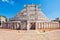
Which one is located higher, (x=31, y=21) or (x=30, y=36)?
(x=31, y=21)

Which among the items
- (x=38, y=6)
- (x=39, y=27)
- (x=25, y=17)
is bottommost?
(x=39, y=27)

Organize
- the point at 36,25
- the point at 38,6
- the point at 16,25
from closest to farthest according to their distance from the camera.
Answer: the point at 36,25 < the point at 16,25 < the point at 38,6

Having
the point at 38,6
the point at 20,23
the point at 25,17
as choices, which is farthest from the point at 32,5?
the point at 20,23

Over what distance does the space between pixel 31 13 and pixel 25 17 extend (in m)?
3.63

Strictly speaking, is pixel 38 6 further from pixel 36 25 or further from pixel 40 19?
pixel 36 25

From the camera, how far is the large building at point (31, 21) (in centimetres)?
4489

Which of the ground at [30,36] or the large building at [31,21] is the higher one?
the large building at [31,21]

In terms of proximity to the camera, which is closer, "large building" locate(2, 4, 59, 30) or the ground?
the ground

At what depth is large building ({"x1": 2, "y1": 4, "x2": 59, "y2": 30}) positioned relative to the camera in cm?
4489

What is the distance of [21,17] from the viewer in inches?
2015

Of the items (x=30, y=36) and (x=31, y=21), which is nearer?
(x=30, y=36)

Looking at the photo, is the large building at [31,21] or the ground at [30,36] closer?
the ground at [30,36]

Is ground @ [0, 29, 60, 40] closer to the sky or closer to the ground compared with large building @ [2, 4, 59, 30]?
closer to the ground

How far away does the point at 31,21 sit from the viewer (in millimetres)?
45438
